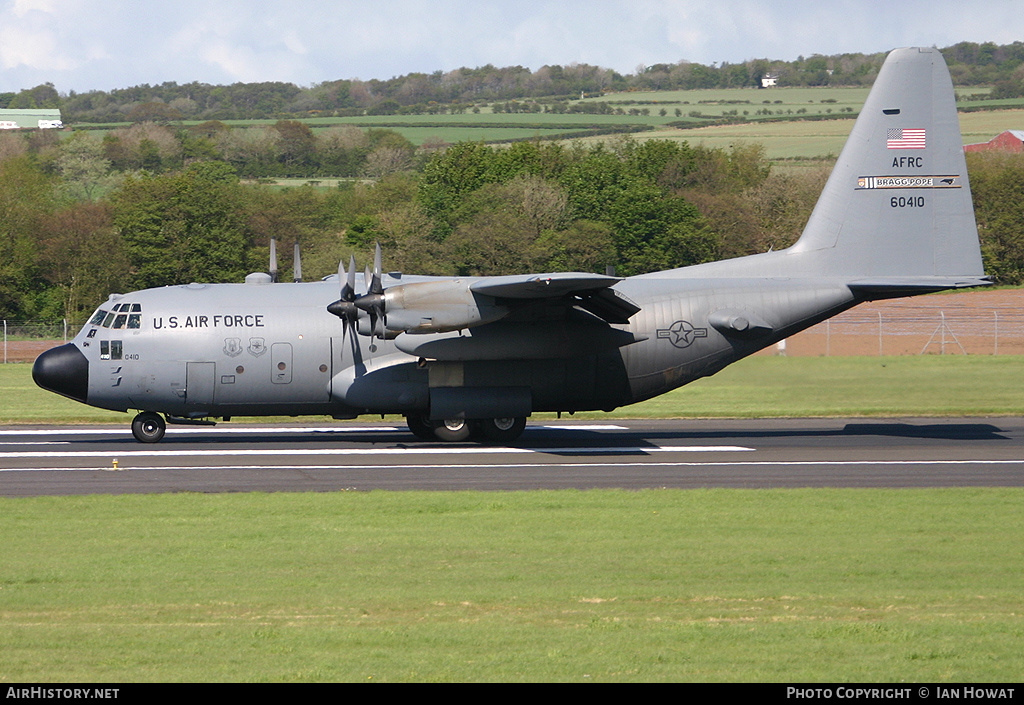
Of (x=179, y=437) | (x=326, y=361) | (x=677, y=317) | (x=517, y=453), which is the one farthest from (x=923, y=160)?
(x=179, y=437)

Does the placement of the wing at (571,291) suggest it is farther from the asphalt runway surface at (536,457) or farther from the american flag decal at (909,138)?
the american flag decal at (909,138)

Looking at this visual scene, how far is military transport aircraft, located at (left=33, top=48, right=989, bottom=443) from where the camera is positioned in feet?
79.6

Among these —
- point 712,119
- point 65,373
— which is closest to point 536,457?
point 65,373

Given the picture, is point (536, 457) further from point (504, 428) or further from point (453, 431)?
point (453, 431)

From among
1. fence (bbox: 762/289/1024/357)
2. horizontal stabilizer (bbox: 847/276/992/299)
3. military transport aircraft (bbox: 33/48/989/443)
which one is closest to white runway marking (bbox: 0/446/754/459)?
military transport aircraft (bbox: 33/48/989/443)

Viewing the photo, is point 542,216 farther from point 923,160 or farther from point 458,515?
point 458,515

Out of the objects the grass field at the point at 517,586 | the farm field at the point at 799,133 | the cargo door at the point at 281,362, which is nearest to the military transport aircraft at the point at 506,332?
the cargo door at the point at 281,362

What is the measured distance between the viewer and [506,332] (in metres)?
24.2

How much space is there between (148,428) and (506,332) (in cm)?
907

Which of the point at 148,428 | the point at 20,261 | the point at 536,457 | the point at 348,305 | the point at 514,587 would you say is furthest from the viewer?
→ the point at 20,261

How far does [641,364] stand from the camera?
25047 mm

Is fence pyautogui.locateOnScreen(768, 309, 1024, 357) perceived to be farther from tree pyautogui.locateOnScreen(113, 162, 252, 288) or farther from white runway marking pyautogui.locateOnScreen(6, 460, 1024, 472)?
tree pyautogui.locateOnScreen(113, 162, 252, 288)

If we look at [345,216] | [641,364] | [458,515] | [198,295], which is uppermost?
[345,216]
